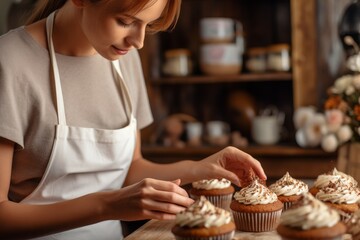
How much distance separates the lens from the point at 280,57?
11.4 feet

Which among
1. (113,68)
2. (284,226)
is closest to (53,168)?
(113,68)

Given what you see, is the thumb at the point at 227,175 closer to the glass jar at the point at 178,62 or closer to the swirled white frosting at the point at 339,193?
the swirled white frosting at the point at 339,193

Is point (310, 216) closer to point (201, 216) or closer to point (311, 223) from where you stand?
point (311, 223)

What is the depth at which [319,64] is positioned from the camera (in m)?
3.46

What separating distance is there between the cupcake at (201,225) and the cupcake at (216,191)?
57 cm

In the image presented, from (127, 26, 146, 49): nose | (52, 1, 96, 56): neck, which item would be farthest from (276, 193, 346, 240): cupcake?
(52, 1, 96, 56): neck

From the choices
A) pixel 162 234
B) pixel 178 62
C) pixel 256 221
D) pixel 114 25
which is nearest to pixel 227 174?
pixel 256 221

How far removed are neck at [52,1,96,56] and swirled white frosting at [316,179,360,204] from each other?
2.98 ft

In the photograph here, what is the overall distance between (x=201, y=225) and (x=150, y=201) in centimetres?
14

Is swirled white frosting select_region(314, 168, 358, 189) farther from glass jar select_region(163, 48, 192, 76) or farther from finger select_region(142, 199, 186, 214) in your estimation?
glass jar select_region(163, 48, 192, 76)

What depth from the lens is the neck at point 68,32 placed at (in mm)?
1945

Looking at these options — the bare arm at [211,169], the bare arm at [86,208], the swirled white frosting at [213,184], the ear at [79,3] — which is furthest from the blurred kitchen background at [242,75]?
the bare arm at [86,208]

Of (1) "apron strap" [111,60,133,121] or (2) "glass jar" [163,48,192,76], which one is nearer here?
(1) "apron strap" [111,60,133,121]

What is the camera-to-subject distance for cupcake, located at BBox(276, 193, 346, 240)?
1449mm
